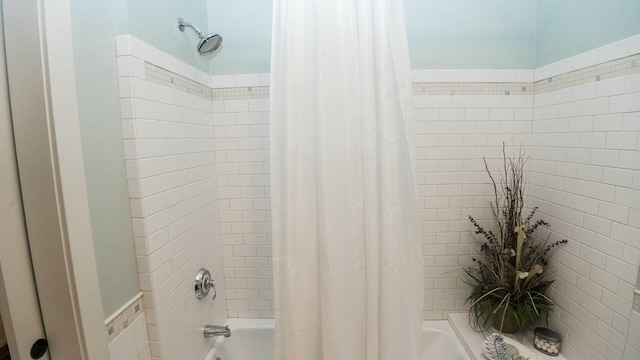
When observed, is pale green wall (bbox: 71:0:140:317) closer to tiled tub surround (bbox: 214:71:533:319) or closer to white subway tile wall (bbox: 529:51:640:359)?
tiled tub surround (bbox: 214:71:533:319)

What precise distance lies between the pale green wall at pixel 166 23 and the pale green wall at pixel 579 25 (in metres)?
1.86

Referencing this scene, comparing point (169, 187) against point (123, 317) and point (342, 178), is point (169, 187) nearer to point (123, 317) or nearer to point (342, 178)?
point (123, 317)

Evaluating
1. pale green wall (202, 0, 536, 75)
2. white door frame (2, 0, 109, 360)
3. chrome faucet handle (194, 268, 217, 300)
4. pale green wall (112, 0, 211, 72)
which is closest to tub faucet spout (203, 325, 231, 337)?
chrome faucet handle (194, 268, 217, 300)

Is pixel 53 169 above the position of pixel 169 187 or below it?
above

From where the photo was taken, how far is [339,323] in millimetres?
1154

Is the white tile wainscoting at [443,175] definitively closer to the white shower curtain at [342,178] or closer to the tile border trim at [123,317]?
the tile border trim at [123,317]

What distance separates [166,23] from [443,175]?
1.62 metres

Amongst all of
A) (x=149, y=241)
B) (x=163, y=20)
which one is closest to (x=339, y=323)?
(x=149, y=241)

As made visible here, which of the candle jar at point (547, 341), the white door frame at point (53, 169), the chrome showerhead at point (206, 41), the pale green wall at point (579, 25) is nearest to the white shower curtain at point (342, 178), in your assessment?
the chrome showerhead at point (206, 41)

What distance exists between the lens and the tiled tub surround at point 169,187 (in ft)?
3.33

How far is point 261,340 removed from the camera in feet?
5.59

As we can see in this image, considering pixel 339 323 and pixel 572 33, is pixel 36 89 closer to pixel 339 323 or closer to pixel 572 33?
pixel 339 323

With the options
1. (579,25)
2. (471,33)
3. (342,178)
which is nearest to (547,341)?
(342,178)

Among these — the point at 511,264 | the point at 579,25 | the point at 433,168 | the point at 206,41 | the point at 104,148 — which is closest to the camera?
the point at 104,148
